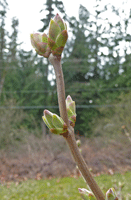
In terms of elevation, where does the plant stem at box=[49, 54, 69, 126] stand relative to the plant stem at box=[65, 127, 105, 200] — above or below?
above

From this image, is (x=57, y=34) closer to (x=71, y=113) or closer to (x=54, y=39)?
(x=54, y=39)

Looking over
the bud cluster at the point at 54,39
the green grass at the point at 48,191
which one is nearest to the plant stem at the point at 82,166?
the bud cluster at the point at 54,39

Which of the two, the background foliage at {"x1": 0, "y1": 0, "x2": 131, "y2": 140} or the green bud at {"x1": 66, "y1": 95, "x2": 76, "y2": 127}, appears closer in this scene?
the green bud at {"x1": 66, "y1": 95, "x2": 76, "y2": 127}

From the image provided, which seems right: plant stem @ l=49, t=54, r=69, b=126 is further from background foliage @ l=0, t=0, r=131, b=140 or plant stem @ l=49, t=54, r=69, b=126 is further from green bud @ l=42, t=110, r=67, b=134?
background foliage @ l=0, t=0, r=131, b=140

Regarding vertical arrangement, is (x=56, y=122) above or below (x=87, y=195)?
above

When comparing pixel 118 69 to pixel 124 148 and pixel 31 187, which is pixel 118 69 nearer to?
pixel 124 148

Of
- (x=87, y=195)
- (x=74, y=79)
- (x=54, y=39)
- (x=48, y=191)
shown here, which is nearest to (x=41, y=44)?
(x=54, y=39)

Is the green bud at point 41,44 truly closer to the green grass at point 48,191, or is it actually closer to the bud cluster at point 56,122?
the bud cluster at point 56,122

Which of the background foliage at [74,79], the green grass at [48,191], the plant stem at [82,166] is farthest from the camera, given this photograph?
the background foliage at [74,79]

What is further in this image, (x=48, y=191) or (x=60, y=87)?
(x=48, y=191)

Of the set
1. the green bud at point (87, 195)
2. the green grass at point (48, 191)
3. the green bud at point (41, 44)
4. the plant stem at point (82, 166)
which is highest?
the green bud at point (41, 44)

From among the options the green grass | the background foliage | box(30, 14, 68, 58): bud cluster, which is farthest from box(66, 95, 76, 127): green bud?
the background foliage
